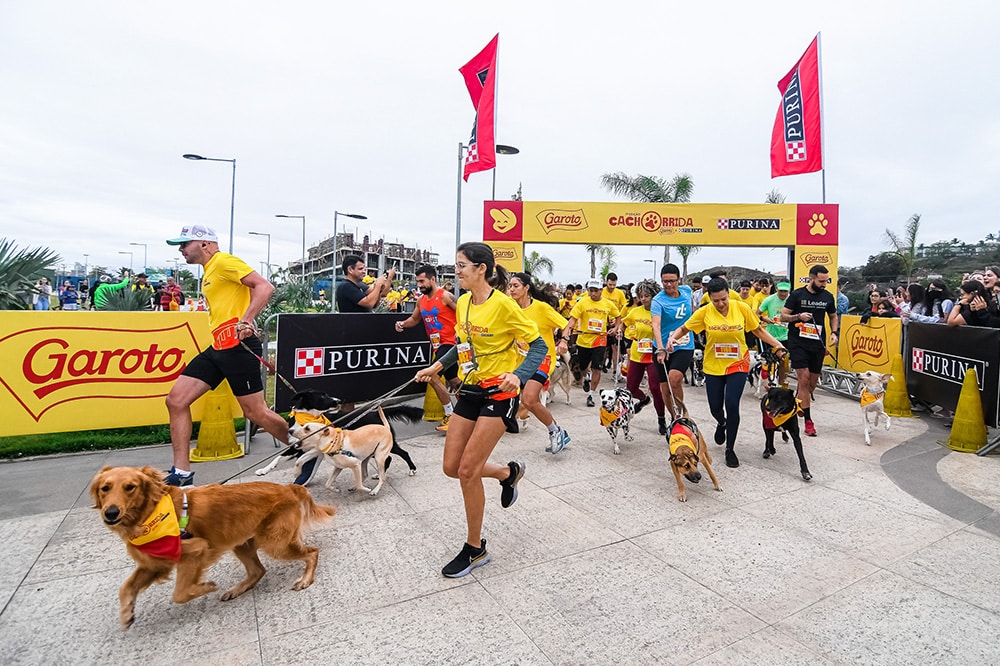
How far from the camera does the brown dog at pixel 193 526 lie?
8.18 ft

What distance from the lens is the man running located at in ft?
22.1

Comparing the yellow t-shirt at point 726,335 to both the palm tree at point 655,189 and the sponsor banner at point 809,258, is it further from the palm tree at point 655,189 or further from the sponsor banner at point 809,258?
the palm tree at point 655,189

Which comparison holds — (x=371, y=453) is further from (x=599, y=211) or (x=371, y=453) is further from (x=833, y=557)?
(x=599, y=211)

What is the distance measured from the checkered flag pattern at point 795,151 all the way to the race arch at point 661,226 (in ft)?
5.39

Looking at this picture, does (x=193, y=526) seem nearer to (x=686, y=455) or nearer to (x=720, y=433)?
(x=686, y=455)

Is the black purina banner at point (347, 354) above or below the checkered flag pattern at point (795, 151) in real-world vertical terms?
below

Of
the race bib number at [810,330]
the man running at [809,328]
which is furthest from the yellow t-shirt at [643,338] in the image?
the race bib number at [810,330]

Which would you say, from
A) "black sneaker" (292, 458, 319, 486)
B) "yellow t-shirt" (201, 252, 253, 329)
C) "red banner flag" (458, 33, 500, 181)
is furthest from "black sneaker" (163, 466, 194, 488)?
"red banner flag" (458, 33, 500, 181)

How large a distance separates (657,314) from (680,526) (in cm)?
303

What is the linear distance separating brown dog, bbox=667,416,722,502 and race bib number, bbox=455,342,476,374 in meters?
2.13

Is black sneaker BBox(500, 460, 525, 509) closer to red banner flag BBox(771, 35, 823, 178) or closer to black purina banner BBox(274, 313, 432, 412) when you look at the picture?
black purina banner BBox(274, 313, 432, 412)

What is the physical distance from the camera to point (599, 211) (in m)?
17.6

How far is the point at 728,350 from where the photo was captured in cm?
549

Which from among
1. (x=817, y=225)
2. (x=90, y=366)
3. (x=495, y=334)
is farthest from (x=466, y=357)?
(x=817, y=225)
